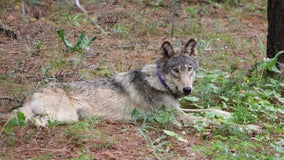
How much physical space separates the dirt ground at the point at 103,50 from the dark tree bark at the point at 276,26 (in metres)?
1.03

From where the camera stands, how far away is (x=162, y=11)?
12.6 meters

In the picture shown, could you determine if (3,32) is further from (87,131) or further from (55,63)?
(87,131)

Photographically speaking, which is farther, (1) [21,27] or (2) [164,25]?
(2) [164,25]

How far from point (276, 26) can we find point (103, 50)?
3.63 m

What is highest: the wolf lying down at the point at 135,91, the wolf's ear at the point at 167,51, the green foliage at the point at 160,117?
the wolf's ear at the point at 167,51

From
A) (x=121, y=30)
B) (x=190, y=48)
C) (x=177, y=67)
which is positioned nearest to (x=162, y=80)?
(x=177, y=67)

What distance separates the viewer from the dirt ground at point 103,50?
203 inches

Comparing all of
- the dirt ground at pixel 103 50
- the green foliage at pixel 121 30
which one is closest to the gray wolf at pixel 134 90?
the dirt ground at pixel 103 50

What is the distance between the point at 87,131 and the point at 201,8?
28.0 ft

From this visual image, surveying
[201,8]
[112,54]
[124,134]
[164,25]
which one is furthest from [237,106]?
[201,8]

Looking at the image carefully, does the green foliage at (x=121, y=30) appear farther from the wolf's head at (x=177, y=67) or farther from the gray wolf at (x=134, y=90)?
the wolf's head at (x=177, y=67)

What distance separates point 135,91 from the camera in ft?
22.1

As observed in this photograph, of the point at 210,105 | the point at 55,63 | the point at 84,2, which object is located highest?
the point at 84,2

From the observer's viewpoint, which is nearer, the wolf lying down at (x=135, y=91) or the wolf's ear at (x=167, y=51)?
the wolf lying down at (x=135, y=91)
